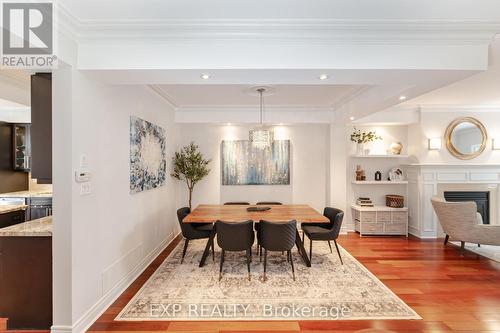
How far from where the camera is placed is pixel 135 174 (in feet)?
10.8

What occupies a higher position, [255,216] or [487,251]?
[255,216]

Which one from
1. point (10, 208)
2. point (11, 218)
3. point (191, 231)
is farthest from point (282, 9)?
point (11, 218)

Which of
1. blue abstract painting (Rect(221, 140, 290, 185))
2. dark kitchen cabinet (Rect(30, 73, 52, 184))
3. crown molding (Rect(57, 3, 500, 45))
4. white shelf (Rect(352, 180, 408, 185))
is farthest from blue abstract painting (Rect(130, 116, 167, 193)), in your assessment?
white shelf (Rect(352, 180, 408, 185))

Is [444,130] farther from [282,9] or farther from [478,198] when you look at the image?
[282,9]

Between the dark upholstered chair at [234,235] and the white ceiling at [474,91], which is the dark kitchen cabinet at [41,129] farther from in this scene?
the white ceiling at [474,91]

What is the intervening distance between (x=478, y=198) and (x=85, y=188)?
22.7 feet

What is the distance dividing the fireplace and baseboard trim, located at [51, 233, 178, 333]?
5922 millimetres

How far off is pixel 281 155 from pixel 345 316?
369 centimetres

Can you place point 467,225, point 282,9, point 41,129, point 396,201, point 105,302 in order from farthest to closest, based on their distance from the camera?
1. point 396,201
2. point 467,225
3. point 105,302
4. point 41,129
5. point 282,9

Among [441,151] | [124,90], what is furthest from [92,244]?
[441,151]

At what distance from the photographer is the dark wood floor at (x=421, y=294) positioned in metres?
2.33

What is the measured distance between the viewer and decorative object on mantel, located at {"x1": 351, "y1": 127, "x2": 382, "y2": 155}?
5500 millimetres

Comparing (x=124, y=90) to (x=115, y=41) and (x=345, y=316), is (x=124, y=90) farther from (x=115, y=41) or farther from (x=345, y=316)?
(x=345, y=316)

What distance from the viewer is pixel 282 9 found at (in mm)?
1978
